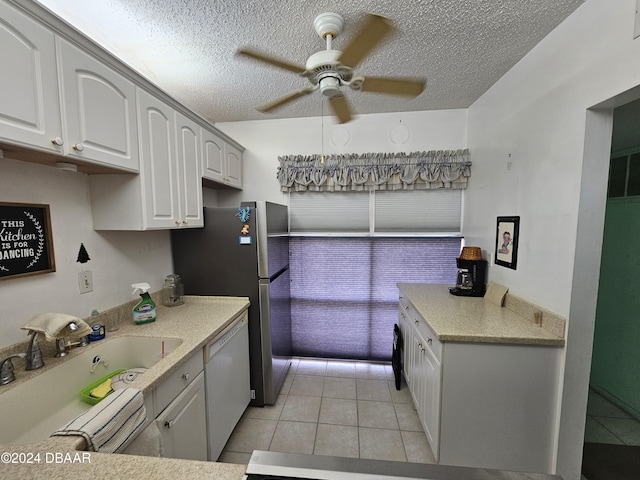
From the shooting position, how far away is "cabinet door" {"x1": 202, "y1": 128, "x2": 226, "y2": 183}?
6.68 feet

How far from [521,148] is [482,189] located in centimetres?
54

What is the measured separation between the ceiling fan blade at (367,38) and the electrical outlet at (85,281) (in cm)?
177

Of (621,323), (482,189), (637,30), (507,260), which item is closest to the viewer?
(637,30)

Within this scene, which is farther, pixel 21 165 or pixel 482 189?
pixel 482 189

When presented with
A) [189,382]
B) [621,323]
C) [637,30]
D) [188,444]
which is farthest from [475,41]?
[188,444]

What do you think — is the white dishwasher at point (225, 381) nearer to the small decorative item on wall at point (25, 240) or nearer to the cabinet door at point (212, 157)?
the small decorative item on wall at point (25, 240)

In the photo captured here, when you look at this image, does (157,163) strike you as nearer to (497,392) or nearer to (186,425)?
(186,425)

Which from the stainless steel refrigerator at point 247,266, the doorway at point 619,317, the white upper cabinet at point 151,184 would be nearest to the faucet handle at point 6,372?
the white upper cabinet at point 151,184

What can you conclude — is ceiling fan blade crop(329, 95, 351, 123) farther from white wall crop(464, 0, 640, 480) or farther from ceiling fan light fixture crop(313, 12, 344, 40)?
white wall crop(464, 0, 640, 480)

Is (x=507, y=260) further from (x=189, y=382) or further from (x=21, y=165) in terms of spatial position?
(x=21, y=165)

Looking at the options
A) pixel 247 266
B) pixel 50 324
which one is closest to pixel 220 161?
pixel 247 266

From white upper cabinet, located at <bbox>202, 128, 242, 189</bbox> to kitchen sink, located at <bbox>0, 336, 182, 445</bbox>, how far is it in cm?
126

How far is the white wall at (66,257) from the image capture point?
1.15 m

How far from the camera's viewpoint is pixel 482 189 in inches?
88.8
